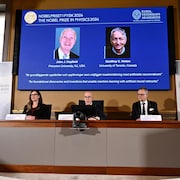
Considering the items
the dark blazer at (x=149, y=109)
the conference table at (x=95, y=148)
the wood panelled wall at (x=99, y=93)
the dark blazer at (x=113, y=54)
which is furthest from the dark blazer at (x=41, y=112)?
the dark blazer at (x=113, y=54)

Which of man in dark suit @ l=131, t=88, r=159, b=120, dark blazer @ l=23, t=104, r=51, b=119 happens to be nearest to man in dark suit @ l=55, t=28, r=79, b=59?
dark blazer @ l=23, t=104, r=51, b=119

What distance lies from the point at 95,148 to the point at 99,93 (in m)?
1.99

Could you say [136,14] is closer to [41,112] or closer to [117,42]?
[117,42]

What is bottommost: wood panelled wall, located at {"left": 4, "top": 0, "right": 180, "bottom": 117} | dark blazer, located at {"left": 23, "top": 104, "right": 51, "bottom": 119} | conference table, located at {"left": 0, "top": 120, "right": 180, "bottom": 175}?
conference table, located at {"left": 0, "top": 120, "right": 180, "bottom": 175}

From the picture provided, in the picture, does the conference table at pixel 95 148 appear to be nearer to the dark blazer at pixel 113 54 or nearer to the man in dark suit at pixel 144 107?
the man in dark suit at pixel 144 107

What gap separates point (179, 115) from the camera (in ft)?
15.7

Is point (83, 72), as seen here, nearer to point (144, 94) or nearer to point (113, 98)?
point (113, 98)

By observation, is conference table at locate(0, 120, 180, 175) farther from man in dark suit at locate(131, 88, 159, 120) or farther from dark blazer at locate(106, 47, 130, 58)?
dark blazer at locate(106, 47, 130, 58)

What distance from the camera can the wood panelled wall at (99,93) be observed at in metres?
4.93

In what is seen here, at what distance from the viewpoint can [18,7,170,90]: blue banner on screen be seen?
4.92m

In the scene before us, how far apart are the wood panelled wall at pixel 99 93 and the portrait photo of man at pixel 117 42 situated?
53 cm

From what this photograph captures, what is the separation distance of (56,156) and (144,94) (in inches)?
63.7

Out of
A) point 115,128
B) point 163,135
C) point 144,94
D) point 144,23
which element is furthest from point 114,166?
point 144,23

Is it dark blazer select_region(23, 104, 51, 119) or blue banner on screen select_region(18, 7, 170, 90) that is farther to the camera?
blue banner on screen select_region(18, 7, 170, 90)
